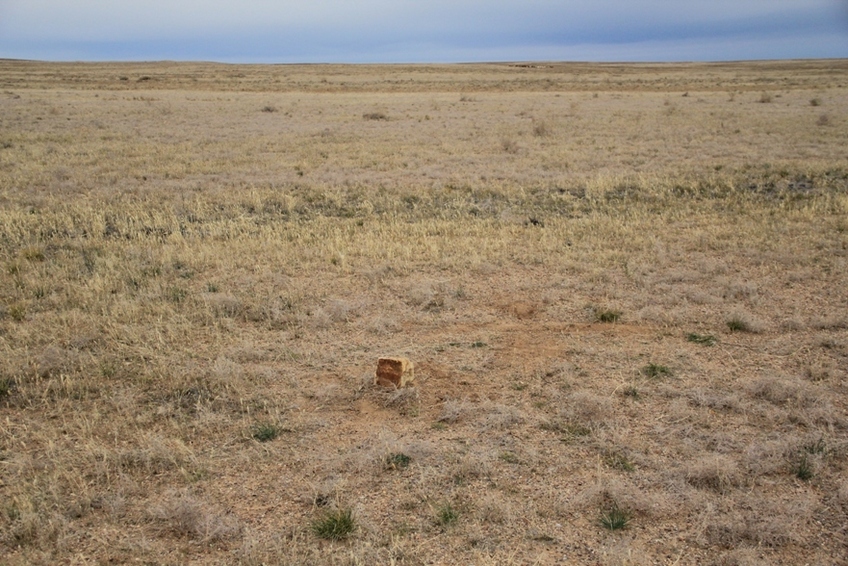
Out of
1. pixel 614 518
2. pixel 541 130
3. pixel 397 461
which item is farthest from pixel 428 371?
pixel 541 130

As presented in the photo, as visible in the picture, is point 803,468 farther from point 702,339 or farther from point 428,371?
point 428,371

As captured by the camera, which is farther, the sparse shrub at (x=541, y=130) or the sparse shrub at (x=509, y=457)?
the sparse shrub at (x=541, y=130)

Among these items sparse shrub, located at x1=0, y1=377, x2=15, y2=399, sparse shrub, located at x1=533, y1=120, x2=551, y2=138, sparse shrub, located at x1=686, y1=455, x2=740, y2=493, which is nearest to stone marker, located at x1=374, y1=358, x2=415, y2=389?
sparse shrub, located at x1=686, y1=455, x2=740, y2=493

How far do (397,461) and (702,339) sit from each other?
153 inches

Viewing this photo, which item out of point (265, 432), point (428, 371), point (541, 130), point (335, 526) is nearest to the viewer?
point (335, 526)

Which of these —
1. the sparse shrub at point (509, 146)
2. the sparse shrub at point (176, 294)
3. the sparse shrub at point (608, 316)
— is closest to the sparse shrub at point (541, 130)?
the sparse shrub at point (509, 146)

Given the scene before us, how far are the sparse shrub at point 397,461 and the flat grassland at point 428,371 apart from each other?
2 cm

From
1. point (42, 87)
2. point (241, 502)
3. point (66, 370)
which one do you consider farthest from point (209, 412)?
point (42, 87)

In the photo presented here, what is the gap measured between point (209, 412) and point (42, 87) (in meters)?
56.7

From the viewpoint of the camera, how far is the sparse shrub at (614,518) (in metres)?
4.02

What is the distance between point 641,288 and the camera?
27.0 feet

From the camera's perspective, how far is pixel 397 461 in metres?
4.73

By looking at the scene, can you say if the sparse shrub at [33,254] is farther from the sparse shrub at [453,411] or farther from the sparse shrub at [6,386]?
the sparse shrub at [453,411]

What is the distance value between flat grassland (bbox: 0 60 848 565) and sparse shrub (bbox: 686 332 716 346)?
4 cm
